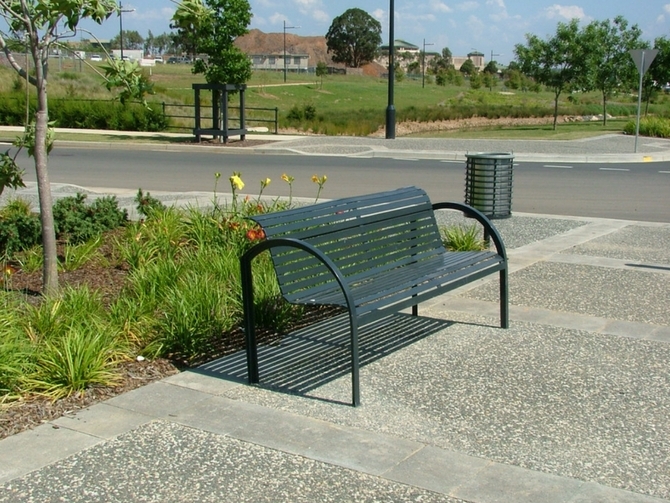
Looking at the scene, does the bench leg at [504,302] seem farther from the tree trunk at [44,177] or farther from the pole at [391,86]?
the pole at [391,86]

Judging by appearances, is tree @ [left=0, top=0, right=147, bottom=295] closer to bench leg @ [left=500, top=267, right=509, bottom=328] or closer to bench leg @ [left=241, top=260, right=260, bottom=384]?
bench leg @ [left=241, top=260, right=260, bottom=384]

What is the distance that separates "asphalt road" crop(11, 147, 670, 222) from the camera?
47.8 feet

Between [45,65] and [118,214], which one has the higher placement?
[45,65]

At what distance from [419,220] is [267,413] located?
2.55 metres

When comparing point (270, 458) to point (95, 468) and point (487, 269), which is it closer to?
point (95, 468)

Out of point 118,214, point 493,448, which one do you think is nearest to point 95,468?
point 493,448

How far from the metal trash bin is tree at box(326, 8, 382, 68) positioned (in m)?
141

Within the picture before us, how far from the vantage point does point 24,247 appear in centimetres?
834

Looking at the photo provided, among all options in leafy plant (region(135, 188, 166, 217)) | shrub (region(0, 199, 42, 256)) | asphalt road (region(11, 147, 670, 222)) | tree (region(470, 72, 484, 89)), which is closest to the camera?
shrub (region(0, 199, 42, 256))

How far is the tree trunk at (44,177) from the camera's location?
636cm

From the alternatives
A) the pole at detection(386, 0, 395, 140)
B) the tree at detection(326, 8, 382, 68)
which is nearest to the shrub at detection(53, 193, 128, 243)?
the pole at detection(386, 0, 395, 140)

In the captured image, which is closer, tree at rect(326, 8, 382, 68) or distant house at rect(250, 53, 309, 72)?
tree at rect(326, 8, 382, 68)

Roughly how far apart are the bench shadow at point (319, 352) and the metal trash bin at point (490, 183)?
16.1ft

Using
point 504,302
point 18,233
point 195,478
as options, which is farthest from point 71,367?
point 18,233
